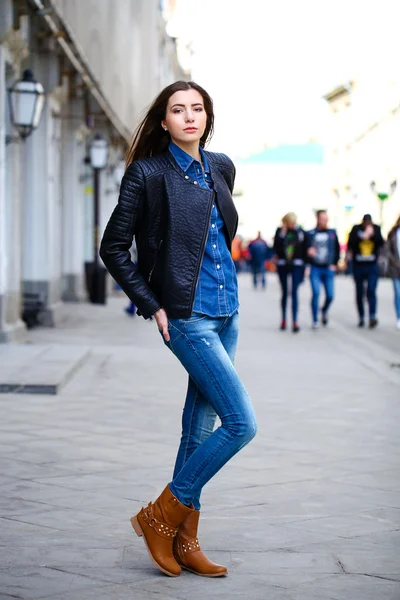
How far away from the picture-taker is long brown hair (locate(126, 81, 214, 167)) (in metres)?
4.46

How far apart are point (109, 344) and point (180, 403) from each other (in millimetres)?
5343

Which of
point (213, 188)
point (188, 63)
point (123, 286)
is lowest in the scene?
point (123, 286)

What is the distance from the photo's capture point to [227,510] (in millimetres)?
5516

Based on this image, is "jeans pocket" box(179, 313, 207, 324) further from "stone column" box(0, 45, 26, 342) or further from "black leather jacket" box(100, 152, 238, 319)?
"stone column" box(0, 45, 26, 342)

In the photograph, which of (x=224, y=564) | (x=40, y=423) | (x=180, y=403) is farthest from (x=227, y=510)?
(x=180, y=403)

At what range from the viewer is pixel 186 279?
4.27 meters

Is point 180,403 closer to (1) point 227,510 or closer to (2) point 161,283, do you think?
(1) point 227,510

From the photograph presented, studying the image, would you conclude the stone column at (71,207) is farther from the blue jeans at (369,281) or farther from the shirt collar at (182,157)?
the shirt collar at (182,157)

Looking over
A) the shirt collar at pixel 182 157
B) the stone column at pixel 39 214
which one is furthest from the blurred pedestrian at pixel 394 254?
the shirt collar at pixel 182 157

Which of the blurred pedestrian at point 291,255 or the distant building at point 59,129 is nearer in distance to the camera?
the distant building at point 59,129

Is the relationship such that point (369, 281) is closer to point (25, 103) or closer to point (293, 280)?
point (293, 280)

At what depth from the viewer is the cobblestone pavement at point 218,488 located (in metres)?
4.32

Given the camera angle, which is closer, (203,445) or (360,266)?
(203,445)

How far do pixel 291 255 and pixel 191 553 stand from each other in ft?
44.1
